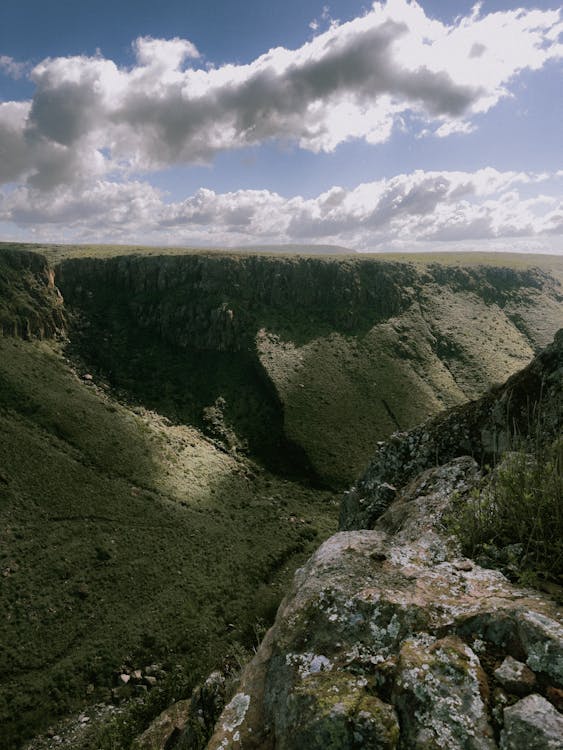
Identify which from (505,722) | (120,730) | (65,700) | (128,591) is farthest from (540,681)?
(128,591)

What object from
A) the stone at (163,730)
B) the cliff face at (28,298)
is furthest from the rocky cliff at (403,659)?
the cliff face at (28,298)

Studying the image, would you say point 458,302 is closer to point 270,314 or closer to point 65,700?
point 270,314

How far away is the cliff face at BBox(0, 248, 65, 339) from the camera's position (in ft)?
244

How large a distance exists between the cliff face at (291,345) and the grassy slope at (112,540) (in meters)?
12.1

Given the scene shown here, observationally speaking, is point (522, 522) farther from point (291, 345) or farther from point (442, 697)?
point (291, 345)

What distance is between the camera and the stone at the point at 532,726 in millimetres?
A: 3664

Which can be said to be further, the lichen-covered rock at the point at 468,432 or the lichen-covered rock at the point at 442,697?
the lichen-covered rock at the point at 468,432

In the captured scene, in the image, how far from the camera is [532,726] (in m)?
3.79

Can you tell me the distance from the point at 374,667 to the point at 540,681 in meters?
1.94

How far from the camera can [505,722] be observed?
396cm

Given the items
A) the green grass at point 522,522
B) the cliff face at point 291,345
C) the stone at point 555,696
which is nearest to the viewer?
the stone at point 555,696

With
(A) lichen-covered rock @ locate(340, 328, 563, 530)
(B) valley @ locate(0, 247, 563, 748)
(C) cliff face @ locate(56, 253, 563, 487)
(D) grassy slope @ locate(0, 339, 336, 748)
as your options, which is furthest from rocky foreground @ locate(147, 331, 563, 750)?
(C) cliff face @ locate(56, 253, 563, 487)

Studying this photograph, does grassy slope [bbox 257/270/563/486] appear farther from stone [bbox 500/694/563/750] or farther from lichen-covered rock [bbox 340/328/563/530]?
stone [bbox 500/694/563/750]

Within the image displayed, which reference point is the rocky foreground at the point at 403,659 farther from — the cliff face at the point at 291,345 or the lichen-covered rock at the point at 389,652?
the cliff face at the point at 291,345
